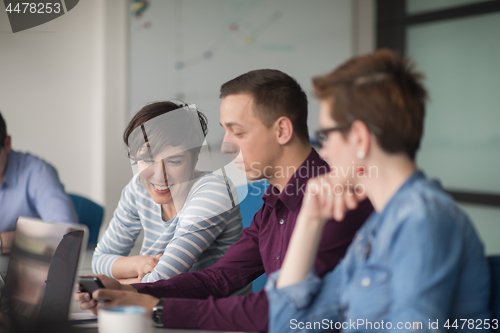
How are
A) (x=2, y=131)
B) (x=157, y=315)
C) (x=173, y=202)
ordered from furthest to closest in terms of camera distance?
(x=2, y=131), (x=173, y=202), (x=157, y=315)

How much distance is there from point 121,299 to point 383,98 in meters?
0.69

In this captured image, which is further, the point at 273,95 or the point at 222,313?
the point at 273,95

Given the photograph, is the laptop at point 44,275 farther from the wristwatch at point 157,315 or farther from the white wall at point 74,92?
the white wall at point 74,92

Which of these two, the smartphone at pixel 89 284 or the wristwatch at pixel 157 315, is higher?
the smartphone at pixel 89 284

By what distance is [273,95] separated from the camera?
1.29 metres

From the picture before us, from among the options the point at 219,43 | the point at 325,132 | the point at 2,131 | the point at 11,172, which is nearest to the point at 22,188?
the point at 11,172

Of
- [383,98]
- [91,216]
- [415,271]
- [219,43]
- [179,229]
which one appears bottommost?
[91,216]

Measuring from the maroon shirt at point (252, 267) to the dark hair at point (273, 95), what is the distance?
4.8 inches

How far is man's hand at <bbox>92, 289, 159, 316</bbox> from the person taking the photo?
1.01 metres

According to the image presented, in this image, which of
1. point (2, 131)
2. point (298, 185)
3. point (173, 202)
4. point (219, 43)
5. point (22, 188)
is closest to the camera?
point (298, 185)

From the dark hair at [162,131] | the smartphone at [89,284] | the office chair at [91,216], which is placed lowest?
the office chair at [91,216]

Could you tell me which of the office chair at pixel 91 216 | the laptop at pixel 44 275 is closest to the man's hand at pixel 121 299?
the laptop at pixel 44 275

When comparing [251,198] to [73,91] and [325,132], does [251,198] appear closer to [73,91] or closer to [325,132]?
[325,132]

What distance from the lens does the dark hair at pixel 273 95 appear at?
128cm
